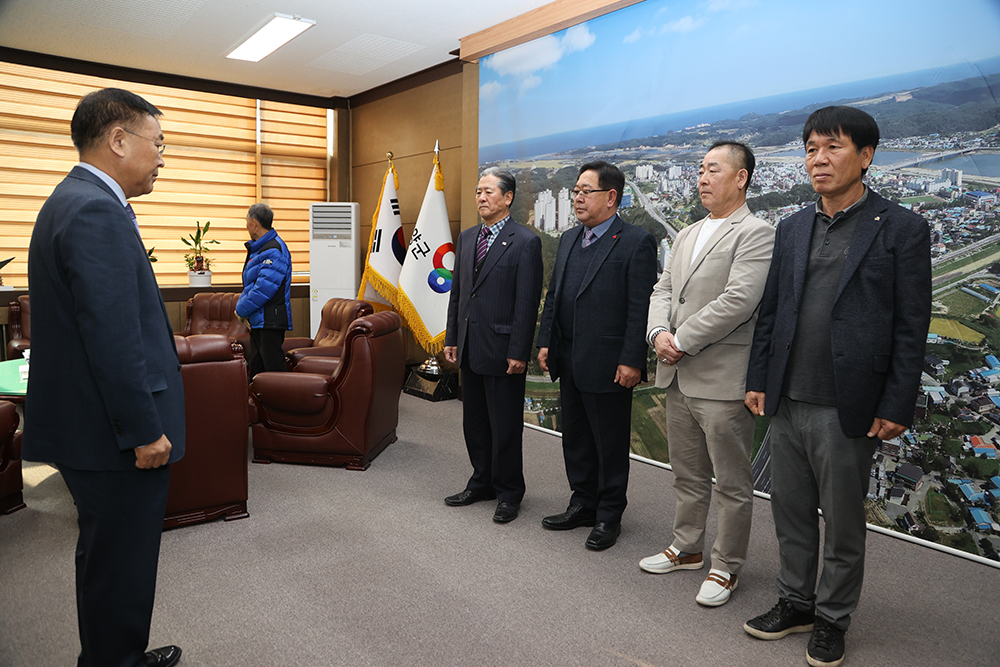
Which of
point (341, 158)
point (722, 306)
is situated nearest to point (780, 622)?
point (722, 306)

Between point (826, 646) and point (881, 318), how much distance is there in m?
1.03

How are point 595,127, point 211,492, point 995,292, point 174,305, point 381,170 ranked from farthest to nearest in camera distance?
point 381,170 < point 174,305 < point 595,127 < point 211,492 < point 995,292

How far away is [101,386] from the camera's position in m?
1.55

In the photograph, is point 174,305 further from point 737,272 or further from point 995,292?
point 995,292

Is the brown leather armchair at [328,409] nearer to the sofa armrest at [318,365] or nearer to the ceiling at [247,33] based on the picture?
the sofa armrest at [318,365]

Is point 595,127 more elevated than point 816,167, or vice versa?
point 595,127

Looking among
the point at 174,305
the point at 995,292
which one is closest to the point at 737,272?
the point at 995,292

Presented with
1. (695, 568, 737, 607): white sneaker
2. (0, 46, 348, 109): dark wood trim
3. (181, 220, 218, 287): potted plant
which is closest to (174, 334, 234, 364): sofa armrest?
(695, 568, 737, 607): white sneaker

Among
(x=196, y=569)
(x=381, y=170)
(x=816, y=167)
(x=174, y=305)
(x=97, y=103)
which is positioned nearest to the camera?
(x=97, y=103)

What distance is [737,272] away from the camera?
2393 millimetres

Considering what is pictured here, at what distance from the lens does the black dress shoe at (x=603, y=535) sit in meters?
2.87

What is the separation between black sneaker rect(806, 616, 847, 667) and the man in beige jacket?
1.24 ft

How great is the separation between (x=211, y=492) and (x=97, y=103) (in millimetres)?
1996

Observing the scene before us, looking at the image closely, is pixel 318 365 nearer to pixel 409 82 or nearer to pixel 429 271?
pixel 429 271
